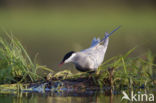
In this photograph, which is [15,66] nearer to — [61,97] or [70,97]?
[61,97]

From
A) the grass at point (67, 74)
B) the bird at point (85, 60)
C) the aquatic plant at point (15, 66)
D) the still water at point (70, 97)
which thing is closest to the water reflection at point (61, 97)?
the still water at point (70, 97)

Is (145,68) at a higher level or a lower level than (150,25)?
lower

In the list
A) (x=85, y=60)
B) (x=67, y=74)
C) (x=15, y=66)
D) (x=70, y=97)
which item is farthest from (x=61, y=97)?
(x=85, y=60)

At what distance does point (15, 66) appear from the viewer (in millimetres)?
9203

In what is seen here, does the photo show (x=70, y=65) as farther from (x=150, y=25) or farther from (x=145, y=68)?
(x=150, y=25)

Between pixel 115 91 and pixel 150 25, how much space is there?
1708cm

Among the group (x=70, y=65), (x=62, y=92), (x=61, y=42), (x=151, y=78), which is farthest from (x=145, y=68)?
(x=61, y=42)

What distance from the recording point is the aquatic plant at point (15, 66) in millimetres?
9016

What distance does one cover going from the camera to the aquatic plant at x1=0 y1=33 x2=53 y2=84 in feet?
A: 29.6

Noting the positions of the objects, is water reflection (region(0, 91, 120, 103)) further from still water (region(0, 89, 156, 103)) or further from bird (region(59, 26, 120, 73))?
bird (region(59, 26, 120, 73))

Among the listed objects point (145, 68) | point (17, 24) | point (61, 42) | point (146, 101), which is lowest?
point (146, 101)

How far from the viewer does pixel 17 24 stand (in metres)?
26.3

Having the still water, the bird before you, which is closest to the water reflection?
the still water

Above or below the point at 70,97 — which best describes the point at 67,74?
above
